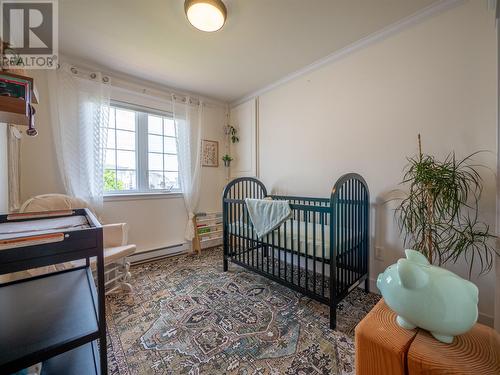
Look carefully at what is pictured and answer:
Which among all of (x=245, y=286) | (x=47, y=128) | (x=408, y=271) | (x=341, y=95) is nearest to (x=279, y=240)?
(x=245, y=286)

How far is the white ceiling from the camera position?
1533 millimetres

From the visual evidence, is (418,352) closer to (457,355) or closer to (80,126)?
(457,355)

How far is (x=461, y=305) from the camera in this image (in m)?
0.65

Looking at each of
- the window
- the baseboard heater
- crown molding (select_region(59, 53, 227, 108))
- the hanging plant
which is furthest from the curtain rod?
the hanging plant

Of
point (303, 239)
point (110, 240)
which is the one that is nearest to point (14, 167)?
point (110, 240)

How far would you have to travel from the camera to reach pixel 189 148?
2.90 m

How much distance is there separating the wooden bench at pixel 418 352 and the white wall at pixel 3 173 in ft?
7.29

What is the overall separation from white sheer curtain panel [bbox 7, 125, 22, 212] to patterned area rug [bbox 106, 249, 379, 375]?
1132mm

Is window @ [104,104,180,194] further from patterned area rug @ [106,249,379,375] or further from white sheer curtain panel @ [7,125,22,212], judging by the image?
patterned area rug @ [106,249,379,375]

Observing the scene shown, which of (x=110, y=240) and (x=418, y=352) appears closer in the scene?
(x=418, y=352)

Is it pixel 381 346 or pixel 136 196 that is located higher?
pixel 136 196

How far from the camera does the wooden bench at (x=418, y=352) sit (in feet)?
1.98

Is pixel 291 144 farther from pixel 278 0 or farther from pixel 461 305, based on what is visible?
Result: pixel 461 305

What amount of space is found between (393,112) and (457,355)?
1.72 m
